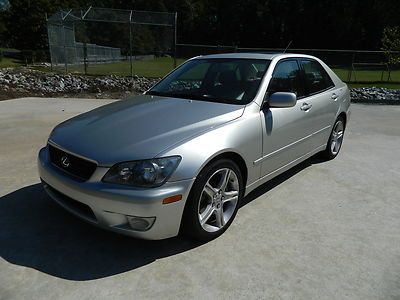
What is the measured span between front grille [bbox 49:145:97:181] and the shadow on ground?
0.61 metres

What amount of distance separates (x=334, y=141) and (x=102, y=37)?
17233 millimetres

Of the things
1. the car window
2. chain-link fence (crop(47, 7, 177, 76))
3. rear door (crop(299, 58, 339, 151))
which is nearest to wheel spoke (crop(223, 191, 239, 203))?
the car window

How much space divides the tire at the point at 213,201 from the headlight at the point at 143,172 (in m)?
0.28

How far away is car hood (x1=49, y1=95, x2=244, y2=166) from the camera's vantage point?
9.65 feet

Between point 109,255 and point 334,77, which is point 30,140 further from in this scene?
point 334,77

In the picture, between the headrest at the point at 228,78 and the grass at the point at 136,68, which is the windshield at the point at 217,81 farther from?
the grass at the point at 136,68

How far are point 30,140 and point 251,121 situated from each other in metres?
4.26

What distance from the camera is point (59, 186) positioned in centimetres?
314

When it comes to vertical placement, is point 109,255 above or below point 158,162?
below

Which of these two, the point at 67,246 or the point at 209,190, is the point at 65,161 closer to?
the point at 67,246

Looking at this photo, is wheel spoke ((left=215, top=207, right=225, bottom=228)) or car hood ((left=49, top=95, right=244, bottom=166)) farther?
wheel spoke ((left=215, top=207, right=225, bottom=228))

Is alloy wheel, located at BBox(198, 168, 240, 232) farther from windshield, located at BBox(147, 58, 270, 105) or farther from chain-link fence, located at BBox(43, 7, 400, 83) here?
chain-link fence, located at BBox(43, 7, 400, 83)

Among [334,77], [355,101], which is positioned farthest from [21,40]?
[334,77]

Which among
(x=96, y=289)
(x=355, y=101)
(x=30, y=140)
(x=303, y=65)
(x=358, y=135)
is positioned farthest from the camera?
(x=355, y=101)
